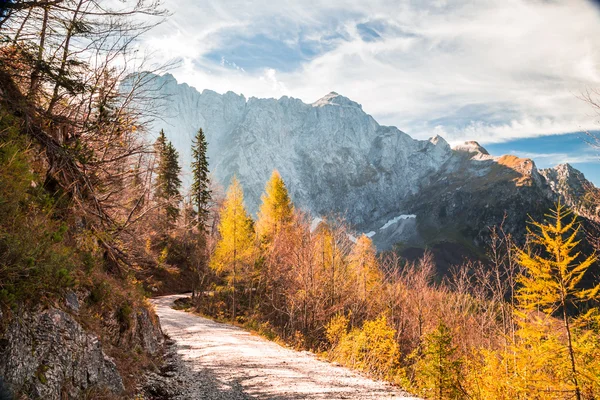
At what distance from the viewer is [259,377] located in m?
9.41

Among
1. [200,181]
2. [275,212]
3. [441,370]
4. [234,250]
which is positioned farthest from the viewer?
[200,181]

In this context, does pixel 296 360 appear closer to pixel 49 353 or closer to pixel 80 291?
pixel 80 291

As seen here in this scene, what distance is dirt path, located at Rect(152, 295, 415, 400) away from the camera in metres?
8.00

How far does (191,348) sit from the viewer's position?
542 inches

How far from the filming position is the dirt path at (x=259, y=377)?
7996 millimetres

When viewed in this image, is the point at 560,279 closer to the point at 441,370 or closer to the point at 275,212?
the point at 441,370

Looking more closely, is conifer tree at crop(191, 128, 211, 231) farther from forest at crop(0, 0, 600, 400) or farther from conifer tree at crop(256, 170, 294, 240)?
forest at crop(0, 0, 600, 400)

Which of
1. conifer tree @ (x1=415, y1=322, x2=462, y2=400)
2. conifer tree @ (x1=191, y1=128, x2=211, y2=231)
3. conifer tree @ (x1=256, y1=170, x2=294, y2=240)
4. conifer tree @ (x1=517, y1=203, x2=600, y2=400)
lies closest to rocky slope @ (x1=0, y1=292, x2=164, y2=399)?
conifer tree @ (x1=415, y1=322, x2=462, y2=400)

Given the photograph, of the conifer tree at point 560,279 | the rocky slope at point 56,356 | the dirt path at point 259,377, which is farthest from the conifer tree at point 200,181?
the conifer tree at point 560,279

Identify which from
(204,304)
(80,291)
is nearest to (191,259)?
(204,304)

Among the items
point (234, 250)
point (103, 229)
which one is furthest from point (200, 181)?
point (103, 229)

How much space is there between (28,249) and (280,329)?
19163mm

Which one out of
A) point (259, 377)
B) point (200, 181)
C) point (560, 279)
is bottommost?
point (259, 377)

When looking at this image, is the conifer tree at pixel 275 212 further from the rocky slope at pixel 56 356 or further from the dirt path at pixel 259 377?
the rocky slope at pixel 56 356
